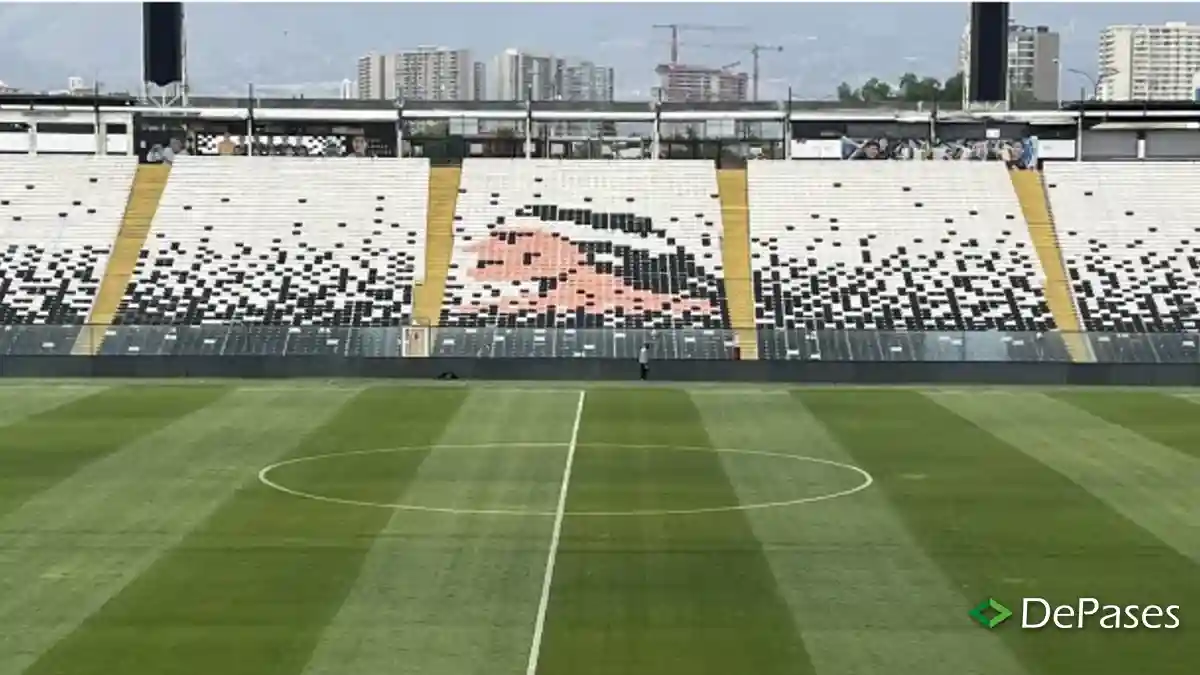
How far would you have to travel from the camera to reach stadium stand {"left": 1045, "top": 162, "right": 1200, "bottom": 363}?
63.2 meters

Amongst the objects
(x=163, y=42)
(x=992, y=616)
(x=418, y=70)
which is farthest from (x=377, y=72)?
(x=992, y=616)

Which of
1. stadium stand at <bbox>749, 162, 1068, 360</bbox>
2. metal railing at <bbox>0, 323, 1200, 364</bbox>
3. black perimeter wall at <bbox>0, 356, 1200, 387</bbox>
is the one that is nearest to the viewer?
black perimeter wall at <bbox>0, 356, 1200, 387</bbox>

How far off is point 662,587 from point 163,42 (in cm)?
6708

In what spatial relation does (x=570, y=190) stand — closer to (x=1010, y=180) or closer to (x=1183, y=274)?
(x=1010, y=180)

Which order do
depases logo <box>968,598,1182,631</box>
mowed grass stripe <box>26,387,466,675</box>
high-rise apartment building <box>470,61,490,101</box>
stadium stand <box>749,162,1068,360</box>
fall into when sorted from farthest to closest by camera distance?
high-rise apartment building <box>470,61,490,101</box>, stadium stand <box>749,162,1068,360</box>, depases logo <box>968,598,1182,631</box>, mowed grass stripe <box>26,387,466,675</box>

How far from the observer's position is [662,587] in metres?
19.5

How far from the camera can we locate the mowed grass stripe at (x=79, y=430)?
2827cm

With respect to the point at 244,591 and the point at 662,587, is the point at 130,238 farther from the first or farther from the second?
the point at 662,587

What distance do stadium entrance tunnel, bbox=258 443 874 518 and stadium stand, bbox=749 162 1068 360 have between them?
2101 centimetres

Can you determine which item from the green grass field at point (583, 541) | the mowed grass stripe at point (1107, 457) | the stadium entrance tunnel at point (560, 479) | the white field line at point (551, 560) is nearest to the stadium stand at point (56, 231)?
the green grass field at point (583, 541)

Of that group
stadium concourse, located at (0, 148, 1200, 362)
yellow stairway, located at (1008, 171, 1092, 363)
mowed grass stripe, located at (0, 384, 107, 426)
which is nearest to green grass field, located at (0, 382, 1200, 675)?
mowed grass stripe, located at (0, 384, 107, 426)

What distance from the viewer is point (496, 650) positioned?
54.5 ft

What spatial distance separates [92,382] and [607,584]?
3142 centimetres

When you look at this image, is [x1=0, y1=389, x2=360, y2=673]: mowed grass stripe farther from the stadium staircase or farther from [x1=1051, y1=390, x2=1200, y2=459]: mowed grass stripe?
the stadium staircase
